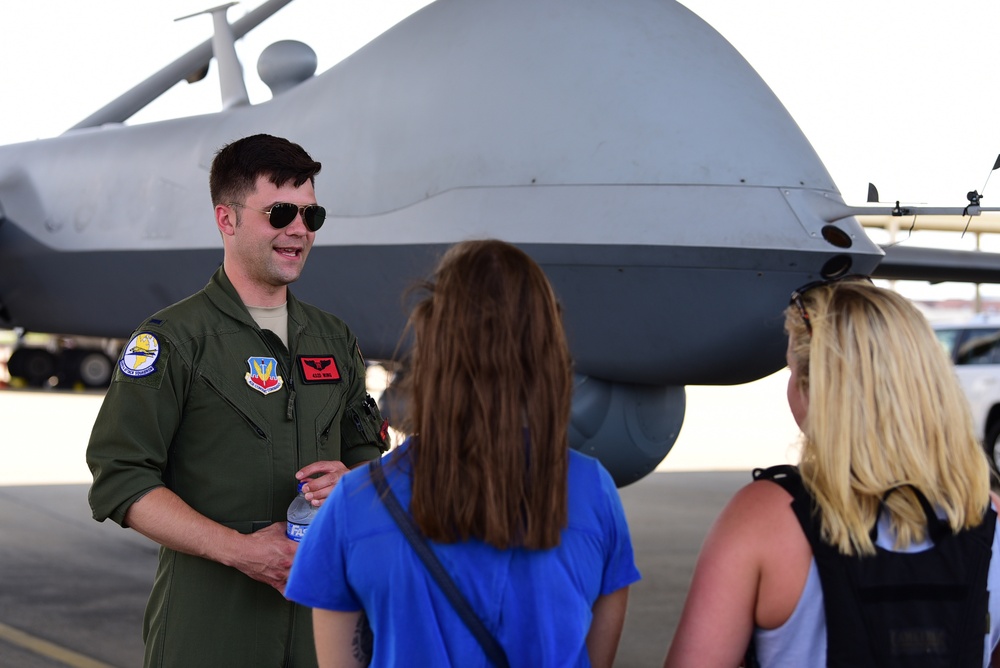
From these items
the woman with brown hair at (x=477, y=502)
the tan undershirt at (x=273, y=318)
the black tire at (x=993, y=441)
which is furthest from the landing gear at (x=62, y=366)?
the woman with brown hair at (x=477, y=502)

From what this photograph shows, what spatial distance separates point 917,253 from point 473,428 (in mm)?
6071

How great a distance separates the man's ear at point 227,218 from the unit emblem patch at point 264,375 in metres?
0.30

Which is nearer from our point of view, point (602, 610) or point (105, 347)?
point (602, 610)

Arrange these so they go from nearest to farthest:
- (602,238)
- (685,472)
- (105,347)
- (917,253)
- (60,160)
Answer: (602,238) → (60,160) → (917,253) → (685,472) → (105,347)

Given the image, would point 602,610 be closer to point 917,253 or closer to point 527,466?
point 527,466

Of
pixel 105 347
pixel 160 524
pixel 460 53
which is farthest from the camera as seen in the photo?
pixel 105 347

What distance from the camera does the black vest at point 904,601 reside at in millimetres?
1474

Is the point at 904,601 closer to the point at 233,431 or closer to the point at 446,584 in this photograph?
the point at 446,584

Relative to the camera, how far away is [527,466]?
1437 mm

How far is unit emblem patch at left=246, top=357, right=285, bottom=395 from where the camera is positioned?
87.9 inches

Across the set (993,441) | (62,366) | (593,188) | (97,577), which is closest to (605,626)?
(593,188)

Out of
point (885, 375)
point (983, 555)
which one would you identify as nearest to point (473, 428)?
point (885, 375)

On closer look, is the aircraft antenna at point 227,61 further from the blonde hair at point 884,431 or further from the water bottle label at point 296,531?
the blonde hair at point 884,431

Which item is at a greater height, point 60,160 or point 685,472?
point 60,160
